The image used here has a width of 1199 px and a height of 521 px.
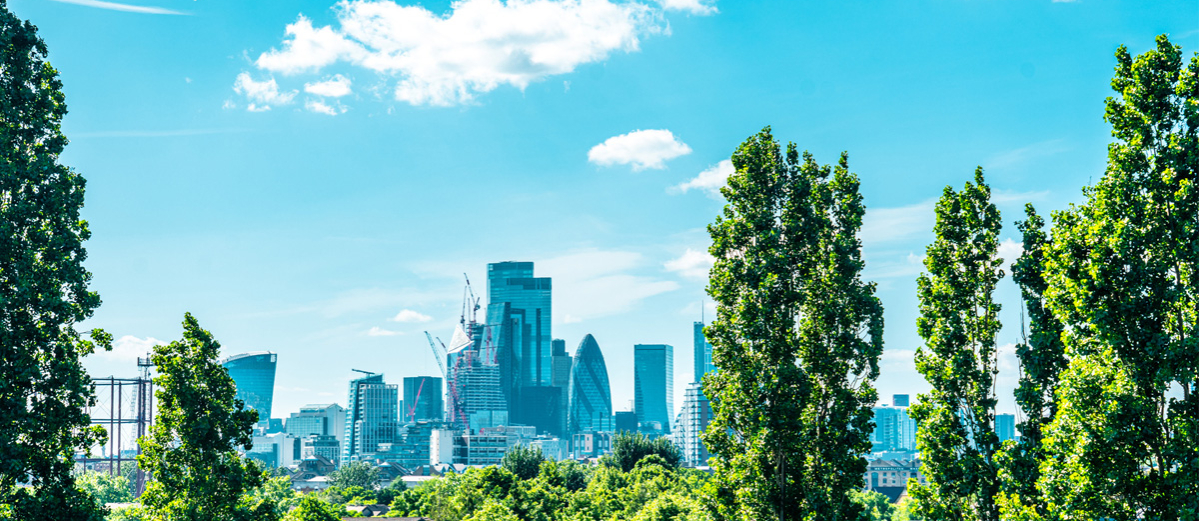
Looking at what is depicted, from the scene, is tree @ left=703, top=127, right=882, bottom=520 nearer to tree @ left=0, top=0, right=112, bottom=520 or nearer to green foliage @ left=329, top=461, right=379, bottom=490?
tree @ left=0, top=0, right=112, bottom=520

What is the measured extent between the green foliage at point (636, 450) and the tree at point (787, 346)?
71810mm

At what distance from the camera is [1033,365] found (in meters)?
27.2

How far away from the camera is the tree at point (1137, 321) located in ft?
63.0

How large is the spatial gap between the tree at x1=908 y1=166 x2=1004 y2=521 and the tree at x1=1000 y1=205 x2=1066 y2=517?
0.59 meters

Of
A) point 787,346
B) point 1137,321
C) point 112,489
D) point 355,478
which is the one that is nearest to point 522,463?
point 112,489

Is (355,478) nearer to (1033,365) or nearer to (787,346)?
(787,346)

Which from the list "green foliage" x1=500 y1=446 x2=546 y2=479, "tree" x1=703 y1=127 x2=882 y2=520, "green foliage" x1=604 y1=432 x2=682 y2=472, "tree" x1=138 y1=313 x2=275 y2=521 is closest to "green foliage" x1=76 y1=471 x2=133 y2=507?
"green foliage" x1=500 y1=446 x2=546 y2=479

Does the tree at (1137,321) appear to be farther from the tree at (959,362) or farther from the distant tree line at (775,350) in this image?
the tree at (959,362)

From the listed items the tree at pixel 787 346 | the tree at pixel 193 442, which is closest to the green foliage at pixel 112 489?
the tree at pixel 193 442

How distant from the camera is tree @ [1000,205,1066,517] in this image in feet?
85.6

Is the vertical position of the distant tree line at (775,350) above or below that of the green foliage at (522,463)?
above

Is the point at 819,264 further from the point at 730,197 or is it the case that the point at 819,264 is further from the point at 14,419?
the point at 14,419

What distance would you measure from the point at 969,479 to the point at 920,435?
1.74m

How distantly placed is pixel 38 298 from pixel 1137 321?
26249 mm
